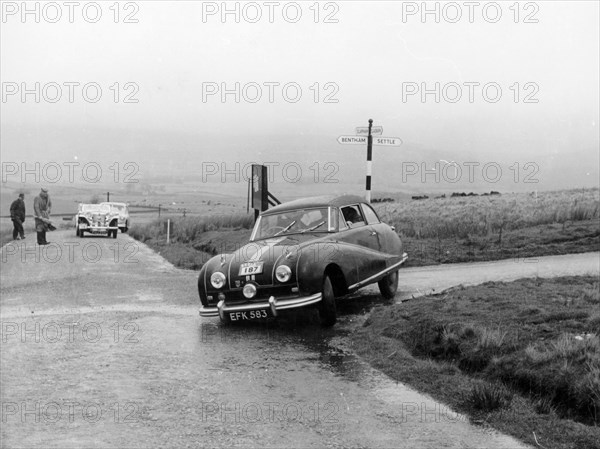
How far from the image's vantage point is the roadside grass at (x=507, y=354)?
19.0 ft

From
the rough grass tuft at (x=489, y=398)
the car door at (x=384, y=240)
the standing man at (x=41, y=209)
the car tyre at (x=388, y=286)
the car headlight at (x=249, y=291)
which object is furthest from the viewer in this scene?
the standing man at (x=41, y=209)

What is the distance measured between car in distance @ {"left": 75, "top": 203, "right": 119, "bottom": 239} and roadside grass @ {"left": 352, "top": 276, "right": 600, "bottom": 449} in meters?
24.3

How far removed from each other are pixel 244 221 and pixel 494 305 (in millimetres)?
22573

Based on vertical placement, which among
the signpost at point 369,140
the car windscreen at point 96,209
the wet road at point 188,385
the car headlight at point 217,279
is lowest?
the wet road at point 188,385

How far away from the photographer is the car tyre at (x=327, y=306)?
30.9ft

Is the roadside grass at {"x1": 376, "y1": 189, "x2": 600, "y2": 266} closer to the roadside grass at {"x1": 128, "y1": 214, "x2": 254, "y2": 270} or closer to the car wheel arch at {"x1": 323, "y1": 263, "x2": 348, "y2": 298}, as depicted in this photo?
the roadside grass at {"x1": 128, "y1": 214, "x2": 254, "y2": 270}

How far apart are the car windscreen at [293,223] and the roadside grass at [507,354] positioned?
164 cm

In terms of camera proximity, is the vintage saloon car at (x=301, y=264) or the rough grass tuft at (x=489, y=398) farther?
the vintage saloon car at (x=301, y=264)

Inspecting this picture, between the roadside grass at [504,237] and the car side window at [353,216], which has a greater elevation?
the car side window at [353,216]

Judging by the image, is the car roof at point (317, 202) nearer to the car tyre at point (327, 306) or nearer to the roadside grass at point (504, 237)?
the car tyre at point (327, 306)

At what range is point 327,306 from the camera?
944cm

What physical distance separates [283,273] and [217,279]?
3.34ft

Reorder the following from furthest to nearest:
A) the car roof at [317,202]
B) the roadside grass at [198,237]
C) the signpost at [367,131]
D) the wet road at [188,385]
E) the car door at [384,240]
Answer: the roadside grass at [198,237] < the signpost at [367,131] < the car door at [384,240] < the car roof at [317,202] < the wet road at [188,385]

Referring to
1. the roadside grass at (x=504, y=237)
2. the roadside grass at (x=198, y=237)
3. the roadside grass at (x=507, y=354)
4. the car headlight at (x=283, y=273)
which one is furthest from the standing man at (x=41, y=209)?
the roadside grass at (x=507, y=354)
